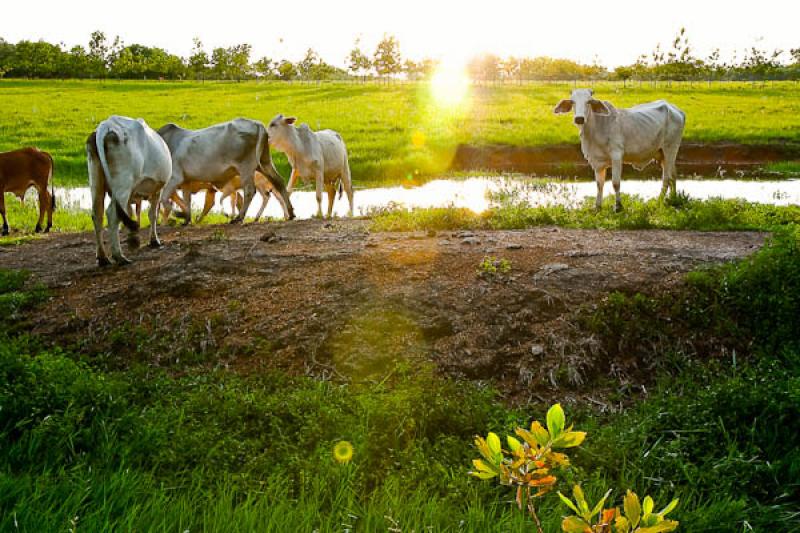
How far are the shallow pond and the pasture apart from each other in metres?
6.06

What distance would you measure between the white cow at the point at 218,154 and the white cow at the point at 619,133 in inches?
201

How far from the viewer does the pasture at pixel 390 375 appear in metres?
3.17

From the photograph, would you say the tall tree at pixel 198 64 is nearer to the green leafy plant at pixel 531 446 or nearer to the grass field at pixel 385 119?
the grass field at pixel 385 119

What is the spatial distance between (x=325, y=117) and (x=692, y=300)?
29529mm

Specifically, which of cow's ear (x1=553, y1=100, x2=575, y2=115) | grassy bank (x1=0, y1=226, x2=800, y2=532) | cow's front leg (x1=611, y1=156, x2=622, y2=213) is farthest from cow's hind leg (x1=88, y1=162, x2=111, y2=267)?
cow's ear (x1=553, y1=100, x2=575, y2=115)

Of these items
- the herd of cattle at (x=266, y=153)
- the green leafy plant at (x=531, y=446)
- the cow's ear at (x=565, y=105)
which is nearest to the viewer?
the green leafy plant at (x=531, y=446)

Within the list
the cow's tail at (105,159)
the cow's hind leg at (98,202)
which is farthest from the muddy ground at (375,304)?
the cow's tail at (105,159)

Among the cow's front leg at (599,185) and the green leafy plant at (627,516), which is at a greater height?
the green leafy plant at (627,516)

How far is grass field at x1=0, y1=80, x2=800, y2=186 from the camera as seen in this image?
2194cm

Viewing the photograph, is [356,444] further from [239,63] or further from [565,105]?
[239,63]

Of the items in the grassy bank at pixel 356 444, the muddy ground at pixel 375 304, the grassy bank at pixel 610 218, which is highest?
the grassy bank at pixel 610 218

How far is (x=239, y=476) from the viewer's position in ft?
11.0

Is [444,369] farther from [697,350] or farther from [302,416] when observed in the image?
[697,350]

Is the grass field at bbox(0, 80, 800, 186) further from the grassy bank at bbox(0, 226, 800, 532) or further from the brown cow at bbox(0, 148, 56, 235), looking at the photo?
the grassy bank at bbox(0, 226, 800, 532)
